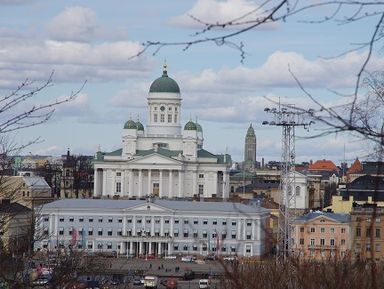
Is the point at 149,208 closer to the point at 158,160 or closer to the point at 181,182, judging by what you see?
the point at 158,160

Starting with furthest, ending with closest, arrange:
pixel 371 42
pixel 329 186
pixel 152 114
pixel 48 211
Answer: pixel 329 186
pixel 152 114
pixel 48 211
pixel 371 42

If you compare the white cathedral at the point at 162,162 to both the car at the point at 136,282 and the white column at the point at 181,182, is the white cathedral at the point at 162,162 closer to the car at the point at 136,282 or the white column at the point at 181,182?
the white column at the point at 181,182

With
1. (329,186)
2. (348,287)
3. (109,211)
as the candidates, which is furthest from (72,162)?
(348,287)

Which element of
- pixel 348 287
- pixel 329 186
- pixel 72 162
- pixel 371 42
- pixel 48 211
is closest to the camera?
pixel 371 42

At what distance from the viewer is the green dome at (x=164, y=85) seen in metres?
149

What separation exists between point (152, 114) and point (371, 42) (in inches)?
5512

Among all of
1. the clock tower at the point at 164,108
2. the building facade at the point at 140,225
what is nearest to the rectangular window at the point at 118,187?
the clock tower at the point at 164,108

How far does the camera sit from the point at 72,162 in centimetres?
16338

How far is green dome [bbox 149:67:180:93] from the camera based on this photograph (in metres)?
149

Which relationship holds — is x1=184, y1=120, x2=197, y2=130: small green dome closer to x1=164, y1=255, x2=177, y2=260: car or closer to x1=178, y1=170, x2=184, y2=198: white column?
x1=178, y1=170, x2=184, y2=198: white column

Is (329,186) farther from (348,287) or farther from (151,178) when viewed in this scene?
(348,287)

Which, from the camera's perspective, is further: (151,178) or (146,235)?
(151,178)

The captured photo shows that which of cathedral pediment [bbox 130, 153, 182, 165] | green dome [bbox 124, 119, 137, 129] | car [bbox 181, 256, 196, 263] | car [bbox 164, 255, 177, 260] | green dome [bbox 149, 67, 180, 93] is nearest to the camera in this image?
car [bbox 181, 256, 196, 263]

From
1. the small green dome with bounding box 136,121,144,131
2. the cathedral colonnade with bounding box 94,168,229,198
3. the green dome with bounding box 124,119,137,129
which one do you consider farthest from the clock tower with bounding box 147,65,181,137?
the cathedral colonnade with bounding box 94,168,229,198
